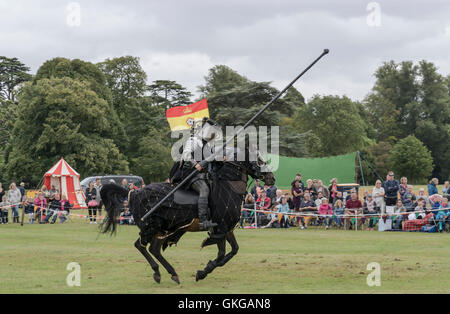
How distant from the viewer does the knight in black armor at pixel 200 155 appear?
38.1ft

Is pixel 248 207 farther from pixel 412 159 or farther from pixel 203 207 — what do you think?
pixel 412 159

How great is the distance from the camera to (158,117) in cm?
5831

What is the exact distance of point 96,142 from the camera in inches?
2479

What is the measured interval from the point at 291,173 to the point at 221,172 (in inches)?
855

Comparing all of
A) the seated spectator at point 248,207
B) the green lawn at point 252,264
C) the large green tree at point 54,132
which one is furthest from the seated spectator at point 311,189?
the large green tree at point 54,132

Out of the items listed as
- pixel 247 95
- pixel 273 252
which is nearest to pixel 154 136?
pixel 247 95

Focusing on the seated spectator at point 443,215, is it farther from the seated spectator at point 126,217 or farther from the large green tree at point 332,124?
the large green tree at point 332,124

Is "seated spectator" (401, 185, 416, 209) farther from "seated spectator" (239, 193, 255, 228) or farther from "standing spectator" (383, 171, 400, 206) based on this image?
"seated spectator" (239, 193, 255, 228)

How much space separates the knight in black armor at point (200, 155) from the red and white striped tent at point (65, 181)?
28.7 meters

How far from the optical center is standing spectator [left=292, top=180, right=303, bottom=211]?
27.4m

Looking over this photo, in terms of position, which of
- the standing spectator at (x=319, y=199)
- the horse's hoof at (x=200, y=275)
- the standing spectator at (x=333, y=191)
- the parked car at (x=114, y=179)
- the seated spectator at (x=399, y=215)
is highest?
the parked car at (x=114, y=179)

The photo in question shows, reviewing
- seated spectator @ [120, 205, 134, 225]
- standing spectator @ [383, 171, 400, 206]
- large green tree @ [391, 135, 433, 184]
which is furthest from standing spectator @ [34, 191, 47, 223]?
large green tree @ [391, 135, 433, 184]
